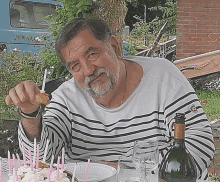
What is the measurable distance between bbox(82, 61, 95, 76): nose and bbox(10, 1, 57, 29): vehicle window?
2.48 m

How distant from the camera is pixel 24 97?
1.36 metres

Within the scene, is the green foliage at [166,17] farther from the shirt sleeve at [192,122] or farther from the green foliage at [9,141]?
the shirt sleeve at [192,122]

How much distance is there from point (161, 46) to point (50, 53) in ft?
3.39

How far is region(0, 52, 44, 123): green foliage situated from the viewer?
3658 millimetres

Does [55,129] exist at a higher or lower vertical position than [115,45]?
lower

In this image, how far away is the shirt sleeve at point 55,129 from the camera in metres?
1.55

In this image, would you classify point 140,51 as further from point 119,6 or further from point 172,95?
point 172,95

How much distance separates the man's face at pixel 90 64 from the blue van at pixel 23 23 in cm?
227

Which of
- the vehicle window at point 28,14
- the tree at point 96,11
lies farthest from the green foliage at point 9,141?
the vehicle window at point 28,14

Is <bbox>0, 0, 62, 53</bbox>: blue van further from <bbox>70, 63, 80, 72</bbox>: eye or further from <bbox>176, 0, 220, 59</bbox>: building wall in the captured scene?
<bbox>70, 63, 80, 72</bbox>: eye

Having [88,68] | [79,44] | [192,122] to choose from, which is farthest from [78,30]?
[192,122]

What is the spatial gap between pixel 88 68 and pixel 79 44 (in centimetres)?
10

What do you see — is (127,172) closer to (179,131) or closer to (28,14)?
(179,131)

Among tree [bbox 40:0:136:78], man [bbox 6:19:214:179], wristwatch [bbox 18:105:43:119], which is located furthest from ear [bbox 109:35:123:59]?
tree [bbox 40:0:136:78]
